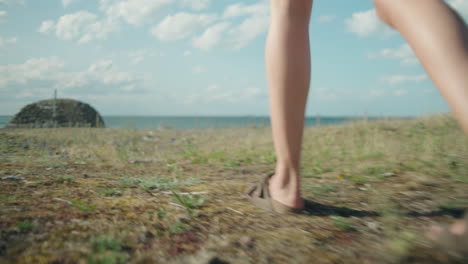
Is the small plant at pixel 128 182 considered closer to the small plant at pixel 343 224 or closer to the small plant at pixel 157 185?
the small plant at pixel 157 185

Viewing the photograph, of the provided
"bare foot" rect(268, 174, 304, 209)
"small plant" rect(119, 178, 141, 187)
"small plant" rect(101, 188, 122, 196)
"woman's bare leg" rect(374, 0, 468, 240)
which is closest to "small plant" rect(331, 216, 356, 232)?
"bare foot" rect(268, 174, 304, 209)

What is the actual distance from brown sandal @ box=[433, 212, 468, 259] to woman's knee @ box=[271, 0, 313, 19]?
1.08 meters

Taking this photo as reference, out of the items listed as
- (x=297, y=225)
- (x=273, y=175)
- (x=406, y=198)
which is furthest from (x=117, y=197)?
(x=406, y=198)

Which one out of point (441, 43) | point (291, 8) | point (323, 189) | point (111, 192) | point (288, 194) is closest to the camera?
point (441, 43)

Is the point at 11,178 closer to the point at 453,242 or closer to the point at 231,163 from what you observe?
the point at 231,163

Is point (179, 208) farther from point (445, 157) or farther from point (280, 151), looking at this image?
point (445, 157)

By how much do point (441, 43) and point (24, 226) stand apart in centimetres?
170

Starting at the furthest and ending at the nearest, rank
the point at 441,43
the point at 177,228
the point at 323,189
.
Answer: the point at 323,189 < the point at 177,228 < the point at 441,43

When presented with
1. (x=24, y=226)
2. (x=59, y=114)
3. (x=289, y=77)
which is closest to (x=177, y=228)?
(x=24, y=226)

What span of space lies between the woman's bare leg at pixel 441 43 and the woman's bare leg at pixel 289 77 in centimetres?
48

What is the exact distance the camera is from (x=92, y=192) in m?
1.91

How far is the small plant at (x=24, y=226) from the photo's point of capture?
1.26 meters

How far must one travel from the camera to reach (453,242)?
3.33 feet

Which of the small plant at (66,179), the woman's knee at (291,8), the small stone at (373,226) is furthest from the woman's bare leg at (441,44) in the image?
the small plant at (66,179)
